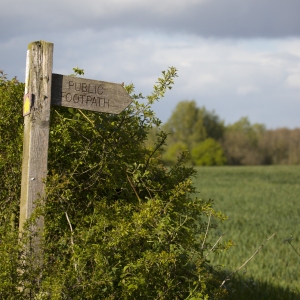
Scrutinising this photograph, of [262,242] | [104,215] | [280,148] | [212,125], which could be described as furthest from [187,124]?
[104,215]

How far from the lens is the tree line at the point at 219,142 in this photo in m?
83.8

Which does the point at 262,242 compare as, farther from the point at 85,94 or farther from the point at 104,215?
the point at 85,94

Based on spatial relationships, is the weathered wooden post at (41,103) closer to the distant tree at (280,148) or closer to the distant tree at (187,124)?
the distant tree at (187,124)

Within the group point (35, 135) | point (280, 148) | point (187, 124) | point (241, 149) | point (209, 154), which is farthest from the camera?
point (187, 124)

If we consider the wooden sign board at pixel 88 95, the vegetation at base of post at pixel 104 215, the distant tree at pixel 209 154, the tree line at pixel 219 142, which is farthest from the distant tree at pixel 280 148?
the wooden sign board at pixel 88 95

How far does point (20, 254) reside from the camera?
352cm

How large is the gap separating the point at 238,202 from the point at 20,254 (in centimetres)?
1874

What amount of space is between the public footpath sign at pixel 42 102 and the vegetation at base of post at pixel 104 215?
11cm

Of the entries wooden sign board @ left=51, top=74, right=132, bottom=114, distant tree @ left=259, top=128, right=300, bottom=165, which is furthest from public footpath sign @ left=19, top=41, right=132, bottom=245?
distant tree @ left=259, top=128, right=300, bottom=165

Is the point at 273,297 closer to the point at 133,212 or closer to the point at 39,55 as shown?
the point at 133,212

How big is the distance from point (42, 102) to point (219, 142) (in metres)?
85.7

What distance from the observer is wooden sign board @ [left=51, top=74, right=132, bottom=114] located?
389 cm

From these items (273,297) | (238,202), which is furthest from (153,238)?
(238,202)

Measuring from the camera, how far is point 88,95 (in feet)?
12.9
